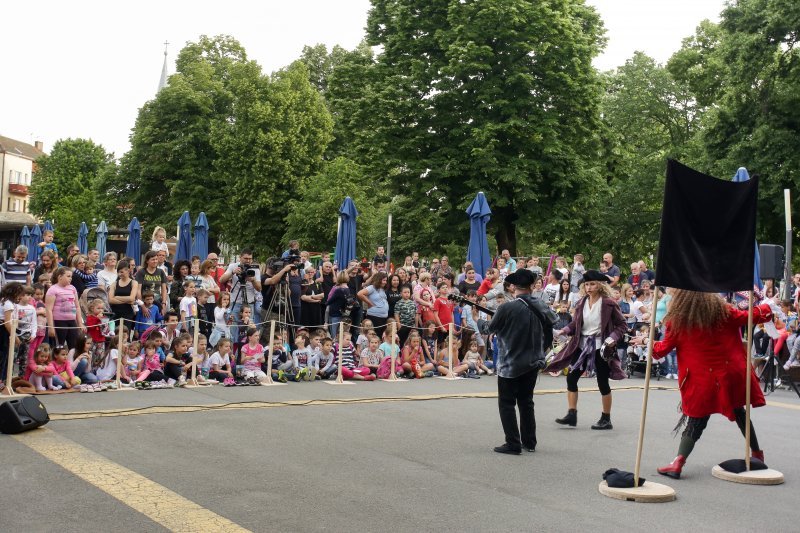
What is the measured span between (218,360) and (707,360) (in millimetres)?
9191

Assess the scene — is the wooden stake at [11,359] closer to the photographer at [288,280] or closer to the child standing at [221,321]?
the child standing at [221,321]

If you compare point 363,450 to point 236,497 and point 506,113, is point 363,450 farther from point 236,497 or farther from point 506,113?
point 506,113

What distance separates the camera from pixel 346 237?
22.0 m

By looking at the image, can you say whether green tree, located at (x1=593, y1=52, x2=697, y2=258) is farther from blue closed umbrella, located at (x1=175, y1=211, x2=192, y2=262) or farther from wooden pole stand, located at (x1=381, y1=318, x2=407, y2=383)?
wooden pole stand, located at (x1=381, y1=318, x2=407, y2=383)

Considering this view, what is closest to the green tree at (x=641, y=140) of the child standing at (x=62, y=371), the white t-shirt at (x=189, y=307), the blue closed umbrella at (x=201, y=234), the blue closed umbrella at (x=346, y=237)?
the blue closed umbrella at (x=201, y=234)

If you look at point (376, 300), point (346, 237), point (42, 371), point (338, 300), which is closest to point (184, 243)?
point (346, 237)

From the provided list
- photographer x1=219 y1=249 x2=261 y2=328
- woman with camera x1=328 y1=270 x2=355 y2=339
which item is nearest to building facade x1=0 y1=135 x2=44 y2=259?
woman with camera x1=328 y1=270 x2=355 y2=339

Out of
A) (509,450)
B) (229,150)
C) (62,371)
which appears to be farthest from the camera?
(229,150)

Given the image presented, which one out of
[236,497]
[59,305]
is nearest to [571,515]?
[236,497]

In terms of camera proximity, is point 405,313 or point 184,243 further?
point 184,243

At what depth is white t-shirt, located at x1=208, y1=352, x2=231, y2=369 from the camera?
1538cm

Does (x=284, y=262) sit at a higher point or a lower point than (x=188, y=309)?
higher

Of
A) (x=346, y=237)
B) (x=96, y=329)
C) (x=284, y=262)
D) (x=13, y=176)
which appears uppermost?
(x=13, y=176)

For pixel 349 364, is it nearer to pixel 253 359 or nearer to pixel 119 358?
pixel 253 359
